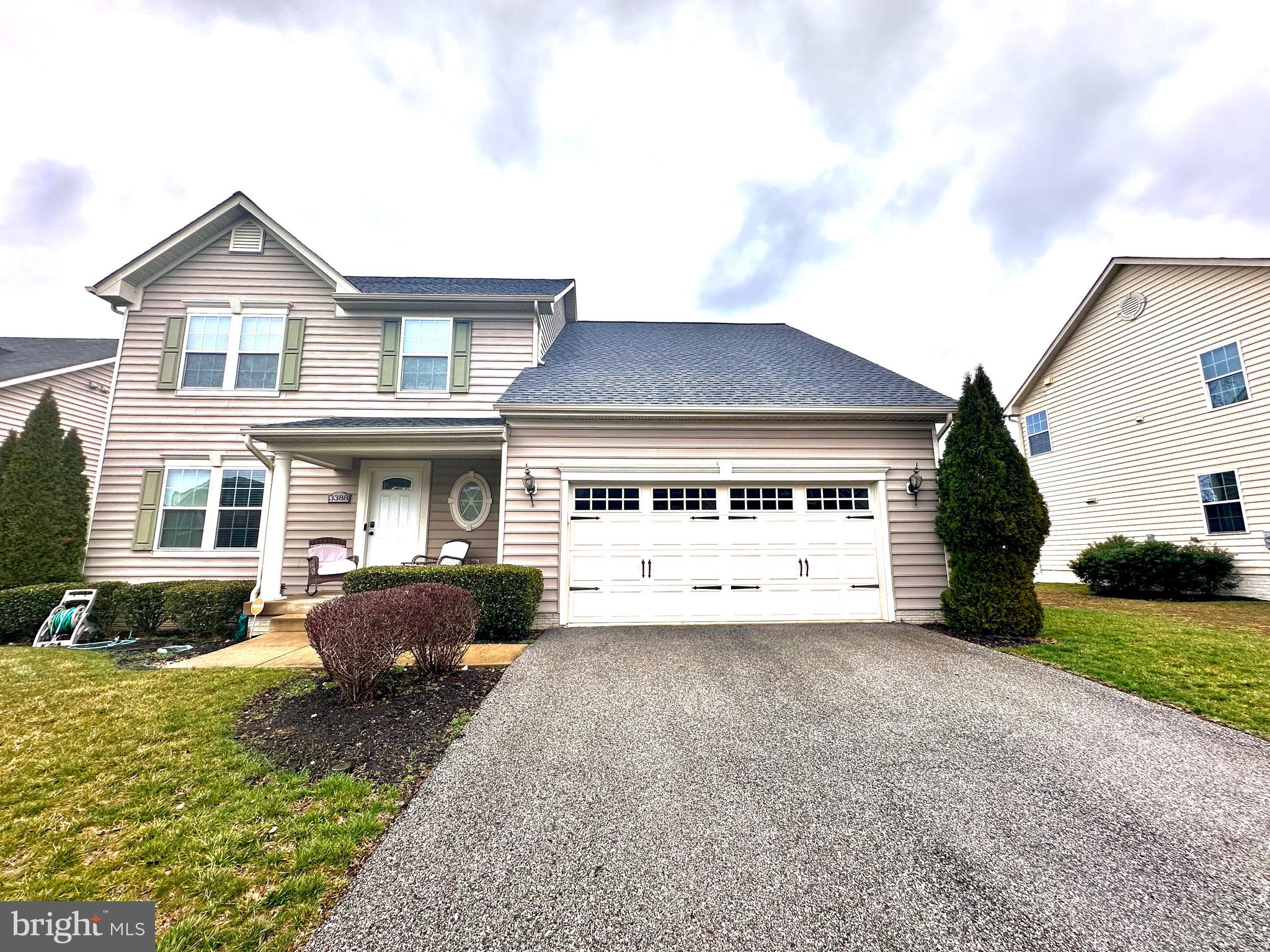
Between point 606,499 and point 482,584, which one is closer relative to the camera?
point 482,584

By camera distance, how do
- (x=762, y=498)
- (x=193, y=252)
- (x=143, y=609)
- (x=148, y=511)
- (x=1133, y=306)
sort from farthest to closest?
(x=1133, y=306)
(x=193, y=252)
(x=148, y=511)
(x=762, y=498)
(x=143, y=609)

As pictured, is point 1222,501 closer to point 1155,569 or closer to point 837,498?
point 1155,569

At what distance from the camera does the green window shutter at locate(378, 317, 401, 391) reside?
930 cm

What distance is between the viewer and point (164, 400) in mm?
9070

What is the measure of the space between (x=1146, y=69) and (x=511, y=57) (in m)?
14.1

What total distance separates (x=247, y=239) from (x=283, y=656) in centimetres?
865

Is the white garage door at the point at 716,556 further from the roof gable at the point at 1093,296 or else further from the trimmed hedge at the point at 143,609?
the roof gable at the point at 1093,296

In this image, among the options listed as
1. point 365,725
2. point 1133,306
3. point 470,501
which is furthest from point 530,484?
point 1133,306

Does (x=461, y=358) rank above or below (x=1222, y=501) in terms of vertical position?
above

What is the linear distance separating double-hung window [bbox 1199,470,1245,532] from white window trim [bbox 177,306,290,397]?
20.0 m

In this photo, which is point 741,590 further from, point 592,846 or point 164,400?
point 164,400

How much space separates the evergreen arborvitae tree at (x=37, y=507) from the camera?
24.8 ft

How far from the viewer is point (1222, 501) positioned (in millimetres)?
10508

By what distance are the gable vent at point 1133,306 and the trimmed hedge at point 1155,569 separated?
5696 mm
